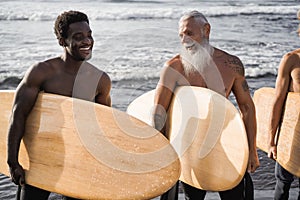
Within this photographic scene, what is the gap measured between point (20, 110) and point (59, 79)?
0.21m

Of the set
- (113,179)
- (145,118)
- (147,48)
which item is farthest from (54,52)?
(113,179)

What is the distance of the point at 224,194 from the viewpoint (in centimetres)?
255

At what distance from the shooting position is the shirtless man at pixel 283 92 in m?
2.72

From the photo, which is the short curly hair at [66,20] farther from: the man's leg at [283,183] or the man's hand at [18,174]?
the man's leg at [283,183]

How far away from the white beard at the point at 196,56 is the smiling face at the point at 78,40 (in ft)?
1.68

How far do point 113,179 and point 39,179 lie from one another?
34 cm

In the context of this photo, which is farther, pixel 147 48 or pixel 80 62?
pixel 147 48

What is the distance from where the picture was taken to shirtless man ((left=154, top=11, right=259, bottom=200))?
2.52 m

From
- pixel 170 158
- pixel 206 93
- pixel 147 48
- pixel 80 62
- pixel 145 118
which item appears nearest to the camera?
pixel 170 158

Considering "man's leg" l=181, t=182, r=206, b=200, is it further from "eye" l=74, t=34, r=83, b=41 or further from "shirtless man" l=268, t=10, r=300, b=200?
"eye" l=74, t=34, r=83, b=41

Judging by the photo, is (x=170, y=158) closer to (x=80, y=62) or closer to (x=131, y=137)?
(x=131, y=137)

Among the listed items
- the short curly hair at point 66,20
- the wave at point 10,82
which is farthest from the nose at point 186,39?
the wave at point 10,82

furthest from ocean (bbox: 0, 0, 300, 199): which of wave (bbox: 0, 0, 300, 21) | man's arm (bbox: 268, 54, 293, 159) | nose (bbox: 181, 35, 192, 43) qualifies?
nose (bbox: 181, 35, 192, 43)

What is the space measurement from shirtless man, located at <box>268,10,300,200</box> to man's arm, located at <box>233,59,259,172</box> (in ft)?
0.91
